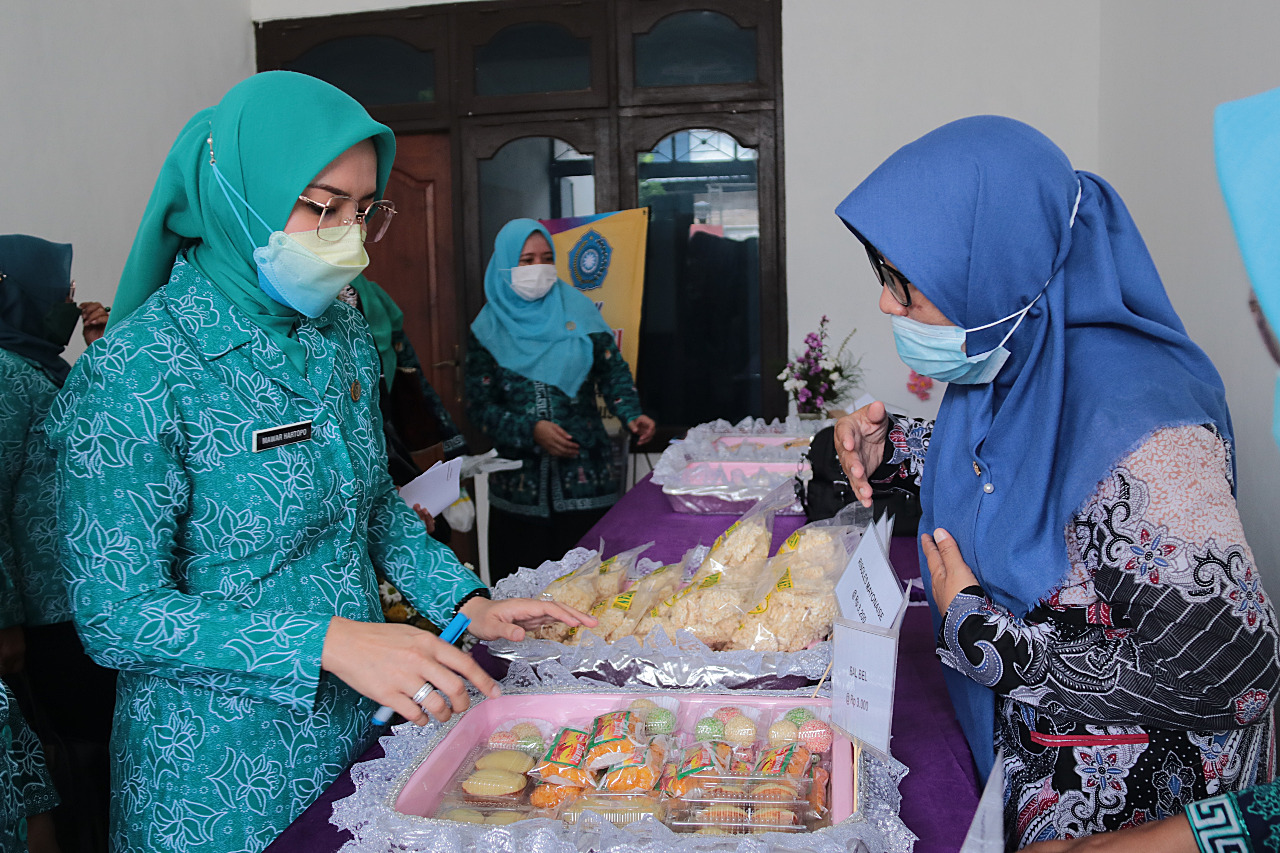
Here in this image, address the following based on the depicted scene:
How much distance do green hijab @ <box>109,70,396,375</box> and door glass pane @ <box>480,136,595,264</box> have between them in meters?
3.39

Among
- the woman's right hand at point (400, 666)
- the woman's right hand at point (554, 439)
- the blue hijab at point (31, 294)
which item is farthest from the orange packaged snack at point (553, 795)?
the woman's right hand at point (554, 439)

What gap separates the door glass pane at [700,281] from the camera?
4.33 m

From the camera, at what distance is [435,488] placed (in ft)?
5.19

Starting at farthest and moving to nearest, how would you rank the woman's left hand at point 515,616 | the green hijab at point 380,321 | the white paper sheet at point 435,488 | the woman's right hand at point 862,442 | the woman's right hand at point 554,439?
the woman's right hand at point 554,439 < the green hijab at point 380,321 < the white paper sheet at point 435,488 < the woman's right hand at point 862,442 < the woman's left hand at point 515,616

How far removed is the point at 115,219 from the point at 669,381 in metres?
2.47

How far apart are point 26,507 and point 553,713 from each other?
1312 mm

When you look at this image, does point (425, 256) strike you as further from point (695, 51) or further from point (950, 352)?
point (950, 352)

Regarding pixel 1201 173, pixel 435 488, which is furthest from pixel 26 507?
pixel 1201 173

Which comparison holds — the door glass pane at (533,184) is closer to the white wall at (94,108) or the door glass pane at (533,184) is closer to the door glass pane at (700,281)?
the door glass pane at (700,281)

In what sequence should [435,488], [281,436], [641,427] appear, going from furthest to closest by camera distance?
[641,427] < [435,488] < [281,436]

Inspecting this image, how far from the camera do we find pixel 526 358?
317 cm

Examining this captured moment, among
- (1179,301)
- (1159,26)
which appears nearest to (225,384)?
(1179,301)

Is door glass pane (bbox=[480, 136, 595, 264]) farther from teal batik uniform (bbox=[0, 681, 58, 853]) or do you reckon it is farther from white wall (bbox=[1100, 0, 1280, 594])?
teal batik uniform (bbox=[0, 681, 58, 853])

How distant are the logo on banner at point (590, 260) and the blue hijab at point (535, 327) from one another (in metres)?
1.02
